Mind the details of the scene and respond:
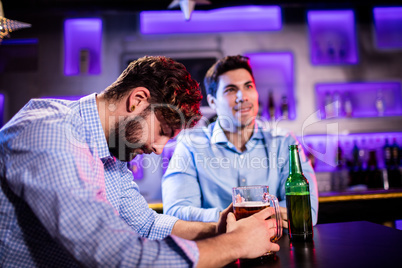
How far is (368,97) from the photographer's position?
3500mm

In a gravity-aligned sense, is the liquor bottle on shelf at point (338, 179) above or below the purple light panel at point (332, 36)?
below

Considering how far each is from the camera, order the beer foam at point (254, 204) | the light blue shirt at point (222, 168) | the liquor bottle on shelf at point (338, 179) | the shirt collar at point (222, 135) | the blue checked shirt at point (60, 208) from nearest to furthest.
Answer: the blue checked shirt at point (60, 208)
the beer foam at point (254, 204)
the light blue shirt at point (222, 168)
the shirt collar at point (222, 135)
the liquor bottle on shelf at point (338, 179)

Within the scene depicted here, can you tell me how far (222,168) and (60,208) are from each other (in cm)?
118

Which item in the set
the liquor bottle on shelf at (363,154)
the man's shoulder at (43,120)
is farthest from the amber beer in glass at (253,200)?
the liquor bottle on shelf at (363,154)

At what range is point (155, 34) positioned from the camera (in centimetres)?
328

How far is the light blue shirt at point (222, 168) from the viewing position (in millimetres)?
1654

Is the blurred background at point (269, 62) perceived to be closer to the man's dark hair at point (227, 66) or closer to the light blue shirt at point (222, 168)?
the man's dark hair at point (227, 66)

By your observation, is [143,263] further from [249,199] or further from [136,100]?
[136,100]

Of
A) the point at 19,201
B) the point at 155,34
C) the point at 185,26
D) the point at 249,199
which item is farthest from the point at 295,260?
the point at 185,26

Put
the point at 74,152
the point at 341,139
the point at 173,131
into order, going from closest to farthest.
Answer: the point at 74,152 < the point at 173,131 < the point at 341,139

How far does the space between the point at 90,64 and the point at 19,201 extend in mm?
2968

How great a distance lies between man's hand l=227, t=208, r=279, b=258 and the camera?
755 millimetres

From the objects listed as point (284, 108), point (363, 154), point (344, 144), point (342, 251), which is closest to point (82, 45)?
point (284, 108)

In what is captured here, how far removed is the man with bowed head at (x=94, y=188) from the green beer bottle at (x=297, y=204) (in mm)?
149
